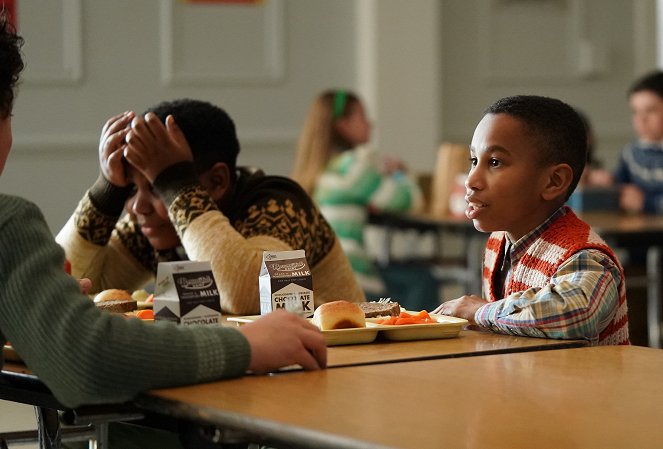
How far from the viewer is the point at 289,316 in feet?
5.04

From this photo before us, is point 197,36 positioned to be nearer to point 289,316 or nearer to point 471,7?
point 471,7

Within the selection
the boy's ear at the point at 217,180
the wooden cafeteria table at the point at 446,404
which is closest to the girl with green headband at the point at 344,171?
the boy's ear at the point at 217,180

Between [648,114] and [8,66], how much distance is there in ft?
15.8

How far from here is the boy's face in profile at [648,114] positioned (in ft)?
19.1

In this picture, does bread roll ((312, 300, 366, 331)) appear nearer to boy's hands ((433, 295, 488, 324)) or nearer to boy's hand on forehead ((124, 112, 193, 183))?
boy's hands ((433, 295, 488, 324))

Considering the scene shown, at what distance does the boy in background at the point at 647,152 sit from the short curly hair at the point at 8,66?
4499mm

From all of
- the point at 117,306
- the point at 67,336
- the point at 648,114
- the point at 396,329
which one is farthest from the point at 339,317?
the point at 648,114

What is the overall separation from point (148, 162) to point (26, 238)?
913 millimetres

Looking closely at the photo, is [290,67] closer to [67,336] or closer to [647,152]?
[647,152]

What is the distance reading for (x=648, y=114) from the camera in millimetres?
5867

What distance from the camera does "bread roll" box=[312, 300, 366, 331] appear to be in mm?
1787

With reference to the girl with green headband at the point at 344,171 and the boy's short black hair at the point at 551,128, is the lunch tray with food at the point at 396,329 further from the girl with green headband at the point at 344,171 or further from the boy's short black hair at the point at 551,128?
the girl with green headband at the point at 344,171

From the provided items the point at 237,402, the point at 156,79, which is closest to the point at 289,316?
the point at 237,402

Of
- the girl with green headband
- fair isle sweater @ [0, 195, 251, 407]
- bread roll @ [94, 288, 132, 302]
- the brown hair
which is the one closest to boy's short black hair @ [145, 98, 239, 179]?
bread roll @ [94, 288, 132, 302]
